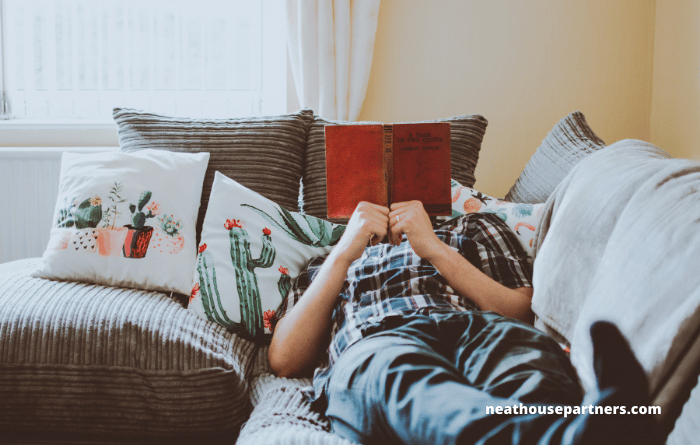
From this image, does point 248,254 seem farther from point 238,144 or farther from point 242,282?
point 238,144

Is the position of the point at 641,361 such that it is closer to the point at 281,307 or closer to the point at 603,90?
the point at 281,307

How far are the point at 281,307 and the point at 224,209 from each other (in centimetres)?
29

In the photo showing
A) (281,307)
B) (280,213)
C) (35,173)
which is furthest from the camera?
(35,173)

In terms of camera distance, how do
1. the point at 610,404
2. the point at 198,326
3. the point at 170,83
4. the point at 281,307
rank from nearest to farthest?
1. the point at 610,404
2. the point at 198,326
3. the point at 281,307
4. the point at 170,83

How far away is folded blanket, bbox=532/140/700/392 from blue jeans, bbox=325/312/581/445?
7 cm

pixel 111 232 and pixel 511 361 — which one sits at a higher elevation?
pixel 111 232

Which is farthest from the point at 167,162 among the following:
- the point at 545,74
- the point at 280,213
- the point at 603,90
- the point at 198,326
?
the point at 603,90

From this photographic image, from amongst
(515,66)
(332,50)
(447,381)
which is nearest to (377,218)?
(447,381)

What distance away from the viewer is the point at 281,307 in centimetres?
124

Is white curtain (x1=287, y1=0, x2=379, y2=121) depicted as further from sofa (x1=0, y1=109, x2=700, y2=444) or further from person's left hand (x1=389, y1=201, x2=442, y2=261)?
person's left hand (x1=389, y1=201, x2=442, y2=261)

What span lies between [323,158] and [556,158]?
2.17 ft

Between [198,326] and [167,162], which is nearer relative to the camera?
[198,326]

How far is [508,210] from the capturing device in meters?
1.36

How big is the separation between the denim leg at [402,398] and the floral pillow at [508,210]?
1.79ft
